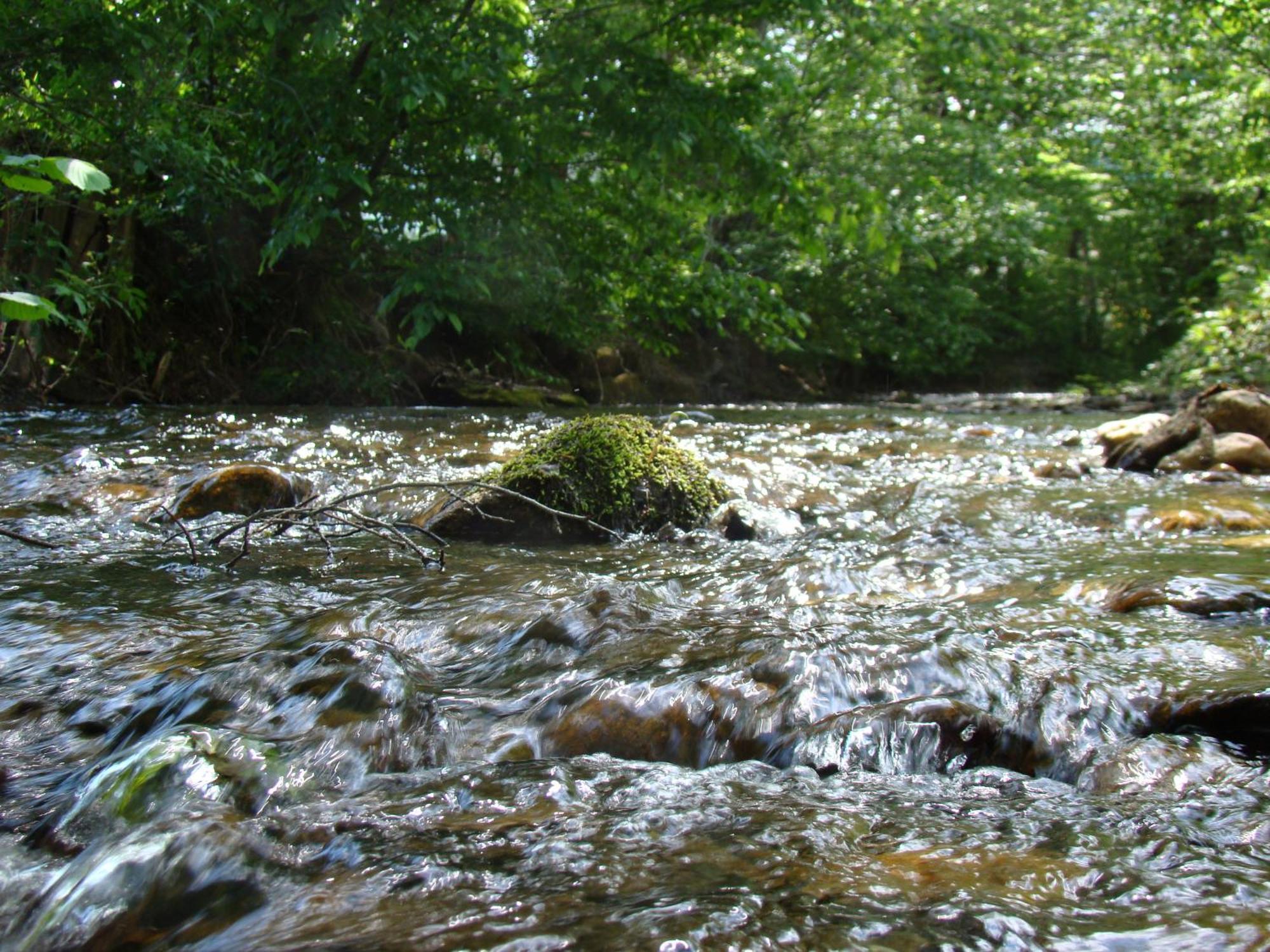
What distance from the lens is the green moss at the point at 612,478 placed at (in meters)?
5.10

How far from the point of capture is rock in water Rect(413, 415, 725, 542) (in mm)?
4969

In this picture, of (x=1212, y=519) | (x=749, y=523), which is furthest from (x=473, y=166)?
(x=1212, y=519)

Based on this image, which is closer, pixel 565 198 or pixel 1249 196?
pixel 565 198

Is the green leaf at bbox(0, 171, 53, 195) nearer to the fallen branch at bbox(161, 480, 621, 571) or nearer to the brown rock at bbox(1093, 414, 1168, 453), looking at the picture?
the fallen branch at bbox(161, 480, 621, 571)

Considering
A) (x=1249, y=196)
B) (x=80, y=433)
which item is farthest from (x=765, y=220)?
(x=1249, y=196)

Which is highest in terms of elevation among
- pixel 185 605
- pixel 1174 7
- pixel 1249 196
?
pixel 1174 7

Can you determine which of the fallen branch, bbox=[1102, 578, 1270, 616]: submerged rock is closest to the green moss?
the fallen branch

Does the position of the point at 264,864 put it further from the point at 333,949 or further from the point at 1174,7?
the point at 1174,7

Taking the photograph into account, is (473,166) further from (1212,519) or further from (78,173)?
(78,173)

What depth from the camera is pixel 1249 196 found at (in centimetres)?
1906

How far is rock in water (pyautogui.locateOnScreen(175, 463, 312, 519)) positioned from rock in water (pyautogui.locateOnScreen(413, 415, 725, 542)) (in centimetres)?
85

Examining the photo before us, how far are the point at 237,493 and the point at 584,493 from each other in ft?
6.59

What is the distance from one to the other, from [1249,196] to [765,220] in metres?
17.0

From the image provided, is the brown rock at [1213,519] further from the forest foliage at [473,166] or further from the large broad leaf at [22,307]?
the large broad leaf at [22,307]
